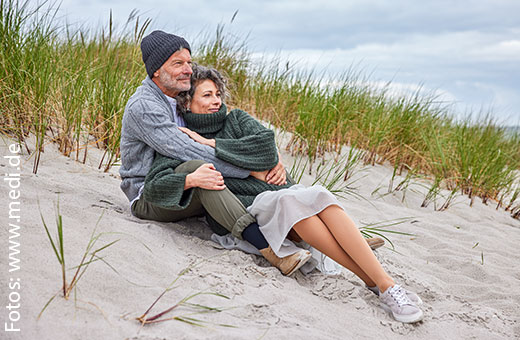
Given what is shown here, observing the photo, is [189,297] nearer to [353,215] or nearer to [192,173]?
[192,173]

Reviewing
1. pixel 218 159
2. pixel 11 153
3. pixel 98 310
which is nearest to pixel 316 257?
pixel 218 159

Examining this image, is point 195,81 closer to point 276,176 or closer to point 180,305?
point 276,176

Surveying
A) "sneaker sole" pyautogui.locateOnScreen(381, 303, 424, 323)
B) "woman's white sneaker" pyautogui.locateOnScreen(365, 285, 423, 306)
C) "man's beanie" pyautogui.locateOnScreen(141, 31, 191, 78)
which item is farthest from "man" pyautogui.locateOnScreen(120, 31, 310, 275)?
"sneaker sole" pyautogui.locateOnScreen(381, 303, 424, 323)

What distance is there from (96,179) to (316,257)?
1.88 metres

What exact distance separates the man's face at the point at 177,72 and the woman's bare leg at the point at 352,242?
3.83ft

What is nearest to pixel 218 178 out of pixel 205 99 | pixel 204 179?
pixel 204 179

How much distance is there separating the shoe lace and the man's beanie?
1.86 m

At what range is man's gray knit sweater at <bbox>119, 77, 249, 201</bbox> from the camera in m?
2.86

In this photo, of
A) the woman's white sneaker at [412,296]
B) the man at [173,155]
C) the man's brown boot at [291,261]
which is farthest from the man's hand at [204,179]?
the woman's white sneaker at [412,296]

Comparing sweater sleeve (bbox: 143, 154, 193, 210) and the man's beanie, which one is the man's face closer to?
the man's beanie

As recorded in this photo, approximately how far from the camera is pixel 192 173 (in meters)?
2.72

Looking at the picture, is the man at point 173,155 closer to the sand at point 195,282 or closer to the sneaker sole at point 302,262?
the sneaker sole at point 302,262

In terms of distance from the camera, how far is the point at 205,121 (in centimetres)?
308

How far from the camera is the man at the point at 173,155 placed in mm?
2738
